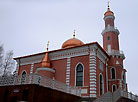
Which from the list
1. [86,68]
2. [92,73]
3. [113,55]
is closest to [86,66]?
[86,68]

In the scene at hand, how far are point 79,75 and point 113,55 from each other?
726 centimetres

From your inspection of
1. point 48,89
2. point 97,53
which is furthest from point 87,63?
point 48,89

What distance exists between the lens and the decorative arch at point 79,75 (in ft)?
64.1

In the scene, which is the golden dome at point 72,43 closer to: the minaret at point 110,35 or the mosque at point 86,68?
the mosque at point 86,68

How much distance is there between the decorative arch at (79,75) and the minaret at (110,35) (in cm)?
753

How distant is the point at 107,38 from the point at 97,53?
819 cm

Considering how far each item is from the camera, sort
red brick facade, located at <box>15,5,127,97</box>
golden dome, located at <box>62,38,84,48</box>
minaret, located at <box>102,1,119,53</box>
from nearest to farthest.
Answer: red brick facade, located at <box>15,5,127,97</box>, golden dome, located at <box>62,38,84,48</box>, minaret, located at <box>102,1,119,53</box>

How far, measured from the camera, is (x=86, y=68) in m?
19.5

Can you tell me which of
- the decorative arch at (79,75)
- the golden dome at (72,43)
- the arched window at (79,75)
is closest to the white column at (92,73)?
the decorative arch at (79,75)

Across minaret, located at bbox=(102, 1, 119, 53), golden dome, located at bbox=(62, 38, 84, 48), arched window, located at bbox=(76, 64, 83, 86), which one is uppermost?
minaret, located at bbox=(102, 1, 119, 53)

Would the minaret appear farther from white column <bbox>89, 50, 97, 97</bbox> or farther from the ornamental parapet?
white column <bbox>89, 50, 97, 97</bbox>

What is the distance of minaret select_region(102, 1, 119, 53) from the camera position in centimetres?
2677

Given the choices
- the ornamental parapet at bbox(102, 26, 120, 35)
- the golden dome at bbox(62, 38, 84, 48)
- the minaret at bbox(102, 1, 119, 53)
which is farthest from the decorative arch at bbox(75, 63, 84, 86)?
the ornamental parapet at bbox(102, 26, 120, 35)

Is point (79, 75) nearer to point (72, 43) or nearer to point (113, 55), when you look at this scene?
point (72, 43)
